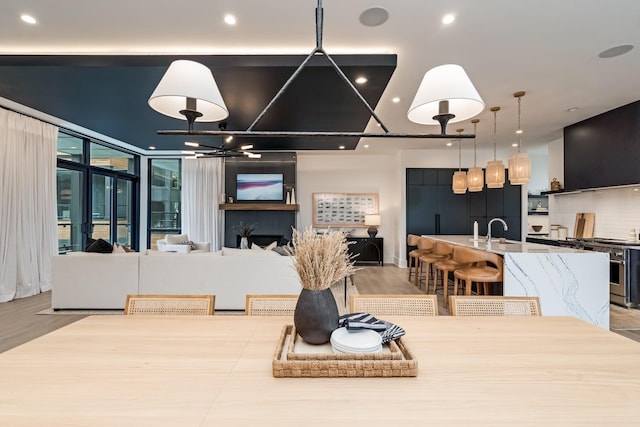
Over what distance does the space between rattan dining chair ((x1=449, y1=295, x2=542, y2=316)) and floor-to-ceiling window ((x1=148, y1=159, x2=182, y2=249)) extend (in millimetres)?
7169

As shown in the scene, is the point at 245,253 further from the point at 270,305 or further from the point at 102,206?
the point at 102,206

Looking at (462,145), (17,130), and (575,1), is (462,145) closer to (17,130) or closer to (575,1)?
(575,1)

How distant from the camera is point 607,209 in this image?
193 inches

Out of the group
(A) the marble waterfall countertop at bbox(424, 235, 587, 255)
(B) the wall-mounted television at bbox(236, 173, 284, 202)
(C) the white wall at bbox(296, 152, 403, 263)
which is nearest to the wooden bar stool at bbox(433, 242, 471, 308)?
(A) the marble waterfall countertop at bbox(424, 235, 587, 255)

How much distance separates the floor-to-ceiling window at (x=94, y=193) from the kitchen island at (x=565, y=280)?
6622mm

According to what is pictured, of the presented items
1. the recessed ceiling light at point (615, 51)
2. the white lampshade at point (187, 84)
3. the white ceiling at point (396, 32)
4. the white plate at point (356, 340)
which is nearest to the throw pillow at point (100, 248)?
the white ceiling at point (396, 32)

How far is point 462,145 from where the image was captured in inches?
259

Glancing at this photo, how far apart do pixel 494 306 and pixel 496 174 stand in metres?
3.20

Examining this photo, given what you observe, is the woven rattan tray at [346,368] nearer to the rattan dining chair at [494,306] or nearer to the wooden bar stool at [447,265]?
the rattan dining chair at [494,306]

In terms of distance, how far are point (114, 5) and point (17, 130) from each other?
10.7 feet

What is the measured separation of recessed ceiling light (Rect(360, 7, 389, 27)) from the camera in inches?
94.0

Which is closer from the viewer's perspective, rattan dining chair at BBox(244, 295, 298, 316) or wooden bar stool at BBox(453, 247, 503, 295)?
rattan dining chair at BBox(244, 295, 298, 316)

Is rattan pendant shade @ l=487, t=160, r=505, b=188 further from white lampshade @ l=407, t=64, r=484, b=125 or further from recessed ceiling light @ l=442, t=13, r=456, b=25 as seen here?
white lampshade @ l=407, t=64, r=484, b=125

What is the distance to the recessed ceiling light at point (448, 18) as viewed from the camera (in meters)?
2.44
